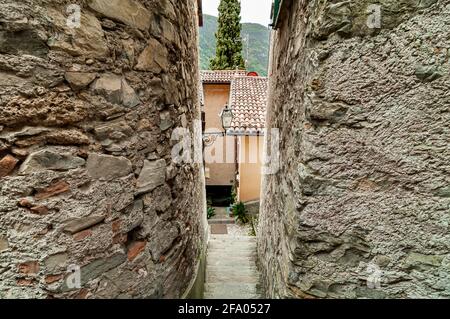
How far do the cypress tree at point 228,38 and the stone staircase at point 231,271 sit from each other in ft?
46.8

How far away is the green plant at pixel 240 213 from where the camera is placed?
866 centimetres

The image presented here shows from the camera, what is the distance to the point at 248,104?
902 cm

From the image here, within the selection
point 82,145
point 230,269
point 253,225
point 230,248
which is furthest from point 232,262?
point 82,145

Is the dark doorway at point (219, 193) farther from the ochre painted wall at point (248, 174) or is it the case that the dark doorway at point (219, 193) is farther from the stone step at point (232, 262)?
the stone step at point (232, 262)

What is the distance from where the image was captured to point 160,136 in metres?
1.81

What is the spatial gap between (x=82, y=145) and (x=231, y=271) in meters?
3.61

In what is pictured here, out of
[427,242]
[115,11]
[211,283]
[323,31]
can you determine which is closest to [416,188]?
[427,242]

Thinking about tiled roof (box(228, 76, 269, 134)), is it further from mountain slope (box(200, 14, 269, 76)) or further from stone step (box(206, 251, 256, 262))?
mountain slope (box(200, 14, 269, 76))

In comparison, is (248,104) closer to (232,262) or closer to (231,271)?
(232,262)

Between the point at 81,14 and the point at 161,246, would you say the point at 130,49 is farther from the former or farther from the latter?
the point at 161,246

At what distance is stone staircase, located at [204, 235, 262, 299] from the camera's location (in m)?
3.55

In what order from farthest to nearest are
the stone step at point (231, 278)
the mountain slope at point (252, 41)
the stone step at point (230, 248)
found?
the mountain slope at point (252, 41) → the stone step at point (230, 248) → the stone step at point (231, 278)

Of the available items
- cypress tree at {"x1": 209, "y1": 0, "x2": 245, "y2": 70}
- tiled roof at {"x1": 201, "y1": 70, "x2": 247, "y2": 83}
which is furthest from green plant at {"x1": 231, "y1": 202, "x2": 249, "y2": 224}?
cypress tree at {"x1": 209, "y1": 0, "x2": 245, "y2": 70}

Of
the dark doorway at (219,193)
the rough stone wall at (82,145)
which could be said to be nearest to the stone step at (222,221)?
the dark doorway at (219,193)
